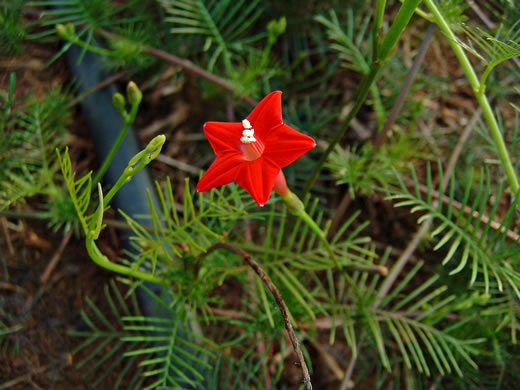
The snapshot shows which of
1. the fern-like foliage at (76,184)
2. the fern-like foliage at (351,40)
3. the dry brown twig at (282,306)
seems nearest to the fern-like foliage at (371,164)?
the fern-like foliage at (351,40)

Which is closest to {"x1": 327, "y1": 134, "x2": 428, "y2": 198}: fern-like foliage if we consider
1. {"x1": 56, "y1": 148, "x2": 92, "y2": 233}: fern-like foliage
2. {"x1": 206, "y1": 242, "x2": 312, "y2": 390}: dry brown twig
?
{"x1": 206, "y1": 242, "x2": 312, "y2": 390}: dry brown twig

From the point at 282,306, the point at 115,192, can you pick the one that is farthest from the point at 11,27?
the point at 282,306

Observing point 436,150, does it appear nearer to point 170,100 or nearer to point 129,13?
point 170,100

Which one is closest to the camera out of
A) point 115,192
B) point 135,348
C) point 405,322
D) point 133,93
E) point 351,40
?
point 115,192

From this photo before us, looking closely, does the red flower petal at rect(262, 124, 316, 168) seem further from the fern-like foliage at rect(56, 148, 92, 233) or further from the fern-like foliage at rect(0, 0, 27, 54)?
the fern-like foliage at rect(0, 0, 27, 54)

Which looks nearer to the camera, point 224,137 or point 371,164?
point 224,137

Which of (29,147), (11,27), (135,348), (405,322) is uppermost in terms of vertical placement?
(11,27)

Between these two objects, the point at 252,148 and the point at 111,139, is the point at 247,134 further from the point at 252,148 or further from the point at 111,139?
the point at 111,139
